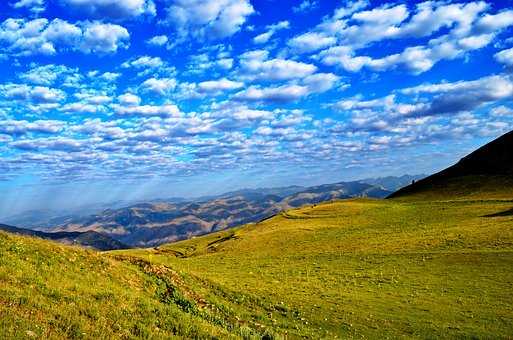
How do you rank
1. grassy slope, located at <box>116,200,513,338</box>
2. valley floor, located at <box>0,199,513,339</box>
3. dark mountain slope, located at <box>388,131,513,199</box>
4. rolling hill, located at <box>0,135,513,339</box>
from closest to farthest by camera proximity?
1. rolling hill, located at <box>0,135,513,339</box>
2. valley floor, located at <box>0,199,513,339</box>
3. grassy slope, located at <box>116,200,513,338</box>
4. dark mountain slope, located at <box>388,131,513,199</box>

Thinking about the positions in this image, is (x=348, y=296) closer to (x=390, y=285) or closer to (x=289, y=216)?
(x=390, y=285)

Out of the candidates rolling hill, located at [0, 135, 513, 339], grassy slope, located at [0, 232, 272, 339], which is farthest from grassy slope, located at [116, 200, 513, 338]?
grassy slope, located at [0, 232, 272, 339]

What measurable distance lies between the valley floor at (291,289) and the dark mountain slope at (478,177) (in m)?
43.8

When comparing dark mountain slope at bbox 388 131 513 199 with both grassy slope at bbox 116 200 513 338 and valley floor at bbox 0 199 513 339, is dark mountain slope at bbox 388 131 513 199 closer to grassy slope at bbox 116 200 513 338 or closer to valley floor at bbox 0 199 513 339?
grassy slope at bbox 116 200 513 338

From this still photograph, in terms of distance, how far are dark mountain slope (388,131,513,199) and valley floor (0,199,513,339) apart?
1725 inches

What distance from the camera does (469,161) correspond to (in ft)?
552

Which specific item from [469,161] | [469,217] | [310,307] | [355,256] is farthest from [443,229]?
[469,161]

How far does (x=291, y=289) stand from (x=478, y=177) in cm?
11695

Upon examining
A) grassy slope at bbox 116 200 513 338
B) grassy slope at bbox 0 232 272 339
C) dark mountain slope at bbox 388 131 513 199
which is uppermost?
dark mountain slope at bbox 388 131 513 199

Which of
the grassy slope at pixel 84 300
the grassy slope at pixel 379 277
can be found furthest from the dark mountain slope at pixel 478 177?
the grassy slope at pixel 84 300

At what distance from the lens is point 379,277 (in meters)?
45.5

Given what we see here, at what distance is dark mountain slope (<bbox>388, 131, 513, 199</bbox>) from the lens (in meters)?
116

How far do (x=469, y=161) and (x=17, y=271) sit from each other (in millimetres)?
176655

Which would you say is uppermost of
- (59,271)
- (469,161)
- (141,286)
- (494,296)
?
(469,161)
